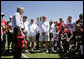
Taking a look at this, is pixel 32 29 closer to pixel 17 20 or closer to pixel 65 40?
pixel 65 40

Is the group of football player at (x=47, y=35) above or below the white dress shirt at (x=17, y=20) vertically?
below

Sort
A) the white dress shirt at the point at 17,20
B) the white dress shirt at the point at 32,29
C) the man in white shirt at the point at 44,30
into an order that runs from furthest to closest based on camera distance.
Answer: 1. the white dress shirt at the point at 32,29
2. the man in white shirt at the point at 44,30
3. the white dress shirt at the point at 17,20

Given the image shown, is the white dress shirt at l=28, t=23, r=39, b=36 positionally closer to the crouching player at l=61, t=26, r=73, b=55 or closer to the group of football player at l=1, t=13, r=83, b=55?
the group of football player at l=1, t=13, r=83, b=55

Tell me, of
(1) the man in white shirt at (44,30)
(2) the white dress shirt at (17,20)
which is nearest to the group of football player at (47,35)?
(1) the man in white shirt at (44,30)

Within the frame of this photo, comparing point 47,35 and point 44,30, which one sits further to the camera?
point 47,35

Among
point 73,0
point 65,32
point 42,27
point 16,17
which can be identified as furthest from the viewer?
point 42,27

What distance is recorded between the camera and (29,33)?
29.1ft

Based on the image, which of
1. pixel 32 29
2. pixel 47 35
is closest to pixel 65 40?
pixel 47 35

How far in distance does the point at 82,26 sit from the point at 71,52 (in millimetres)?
1732

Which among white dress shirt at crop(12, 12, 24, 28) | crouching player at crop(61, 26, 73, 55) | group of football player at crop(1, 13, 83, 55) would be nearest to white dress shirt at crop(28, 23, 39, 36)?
group of football player at crop(1, 13, 83, 55)

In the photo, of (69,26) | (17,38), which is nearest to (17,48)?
(17,38)

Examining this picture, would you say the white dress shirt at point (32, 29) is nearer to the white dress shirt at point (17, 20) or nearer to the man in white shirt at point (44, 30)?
the man in white shirt at point (44, 30)

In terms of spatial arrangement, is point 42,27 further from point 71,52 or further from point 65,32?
point 71,52

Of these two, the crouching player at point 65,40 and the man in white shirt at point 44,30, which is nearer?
the crouching player at point 65,40
